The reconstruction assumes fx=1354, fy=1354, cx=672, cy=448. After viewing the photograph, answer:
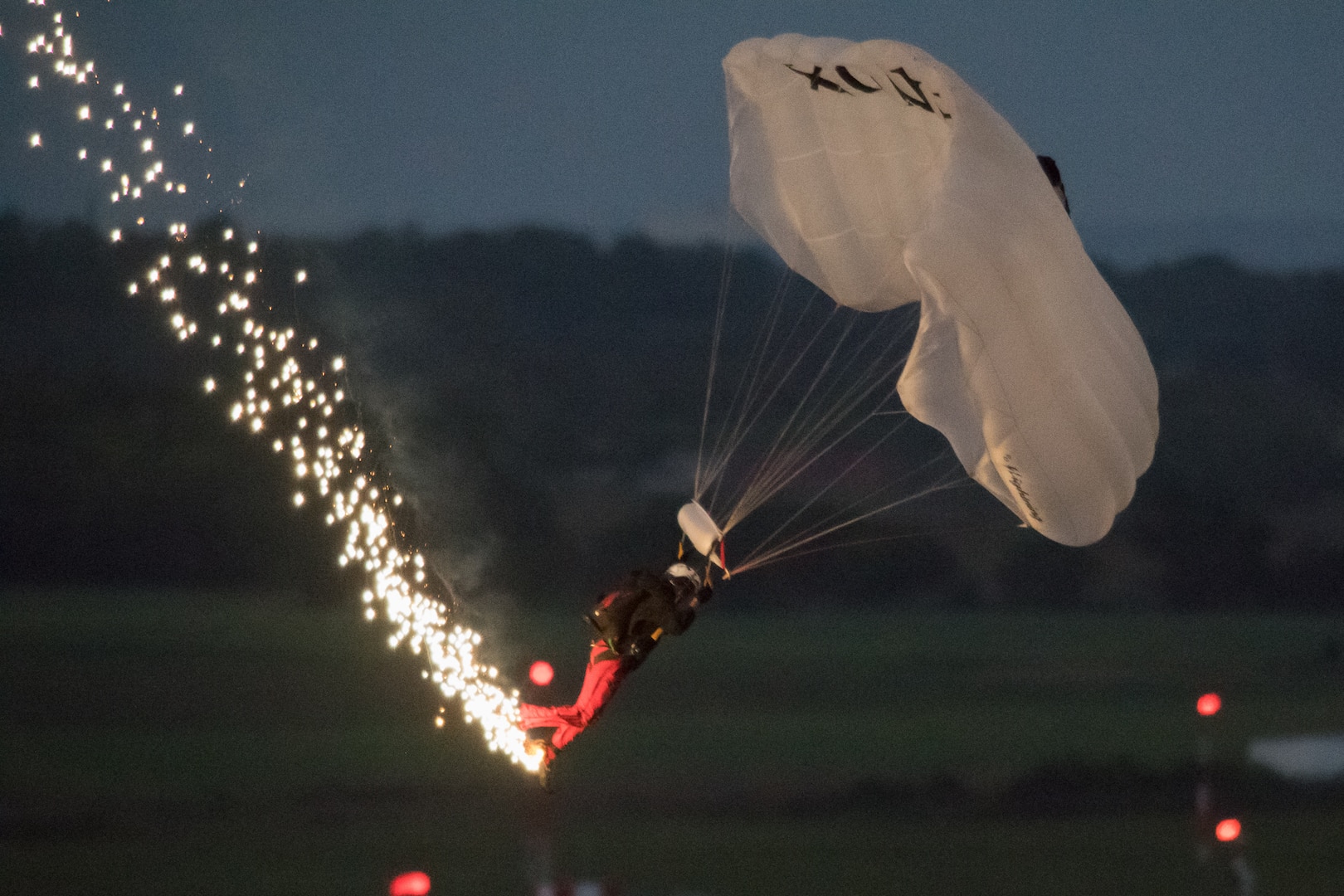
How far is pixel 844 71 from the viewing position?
12.2 feet

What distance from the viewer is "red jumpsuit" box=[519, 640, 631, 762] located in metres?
4.29

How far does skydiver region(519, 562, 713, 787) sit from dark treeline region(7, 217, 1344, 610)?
2.08 metres

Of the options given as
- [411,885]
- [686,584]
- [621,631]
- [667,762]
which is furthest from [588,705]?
[667,762]

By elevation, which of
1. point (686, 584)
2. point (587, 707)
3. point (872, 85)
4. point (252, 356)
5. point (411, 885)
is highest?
point (252, 356)

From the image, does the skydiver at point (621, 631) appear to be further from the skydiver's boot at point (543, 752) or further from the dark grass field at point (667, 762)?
the dark grass field at point (667, 762)

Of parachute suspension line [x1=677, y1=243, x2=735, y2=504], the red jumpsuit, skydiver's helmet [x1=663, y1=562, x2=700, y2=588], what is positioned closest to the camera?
skydiver's helmet [x1=663, y1=562, x2=700, y2=588]

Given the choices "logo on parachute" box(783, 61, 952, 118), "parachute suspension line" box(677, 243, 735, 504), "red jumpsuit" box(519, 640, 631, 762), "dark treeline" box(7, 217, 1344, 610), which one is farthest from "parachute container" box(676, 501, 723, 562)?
"dark treeline" box(7, 217, 1344, 610)

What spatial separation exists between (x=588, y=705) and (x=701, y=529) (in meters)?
0.66

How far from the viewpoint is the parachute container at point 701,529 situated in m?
4.31

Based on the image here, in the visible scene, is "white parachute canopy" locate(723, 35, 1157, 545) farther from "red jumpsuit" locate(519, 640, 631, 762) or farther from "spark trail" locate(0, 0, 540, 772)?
"spark trail" locate(0, 0, 540, 772)

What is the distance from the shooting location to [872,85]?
3.74 m

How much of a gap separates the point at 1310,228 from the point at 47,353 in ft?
24.6

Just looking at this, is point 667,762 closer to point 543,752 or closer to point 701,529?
point 543,752

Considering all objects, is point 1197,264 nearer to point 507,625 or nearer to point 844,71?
point 507,625
